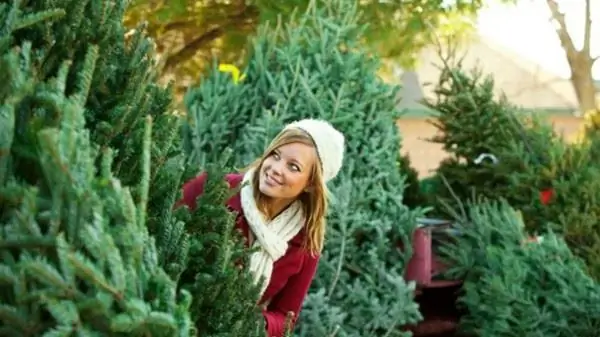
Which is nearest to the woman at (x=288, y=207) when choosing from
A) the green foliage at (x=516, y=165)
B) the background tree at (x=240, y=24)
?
the green foliage at (x=516, y=165)

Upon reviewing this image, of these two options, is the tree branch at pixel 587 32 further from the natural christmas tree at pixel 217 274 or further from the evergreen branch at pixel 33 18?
the evergreen branch at pixel 33 18

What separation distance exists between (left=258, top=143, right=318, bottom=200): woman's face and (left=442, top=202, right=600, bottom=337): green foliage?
2206 millimetres

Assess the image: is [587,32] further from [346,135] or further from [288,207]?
[288,207]

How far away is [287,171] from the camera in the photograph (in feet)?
10.2

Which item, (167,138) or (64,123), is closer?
(64,123)

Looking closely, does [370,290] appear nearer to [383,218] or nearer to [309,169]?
[383,218]

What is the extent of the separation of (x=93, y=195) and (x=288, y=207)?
6.46 ft

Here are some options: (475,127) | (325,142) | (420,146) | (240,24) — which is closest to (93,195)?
(325,142)

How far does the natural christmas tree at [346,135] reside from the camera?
5023mm

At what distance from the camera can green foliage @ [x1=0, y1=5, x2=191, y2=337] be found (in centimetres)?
127

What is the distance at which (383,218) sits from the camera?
5188 millimetres

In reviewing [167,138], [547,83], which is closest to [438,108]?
[167,138]

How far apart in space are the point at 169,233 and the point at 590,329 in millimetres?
3846

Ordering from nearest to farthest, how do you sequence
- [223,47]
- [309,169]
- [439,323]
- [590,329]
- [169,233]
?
[169,233] < [309,169] < [590,329] < [439,323] < [223,47]
